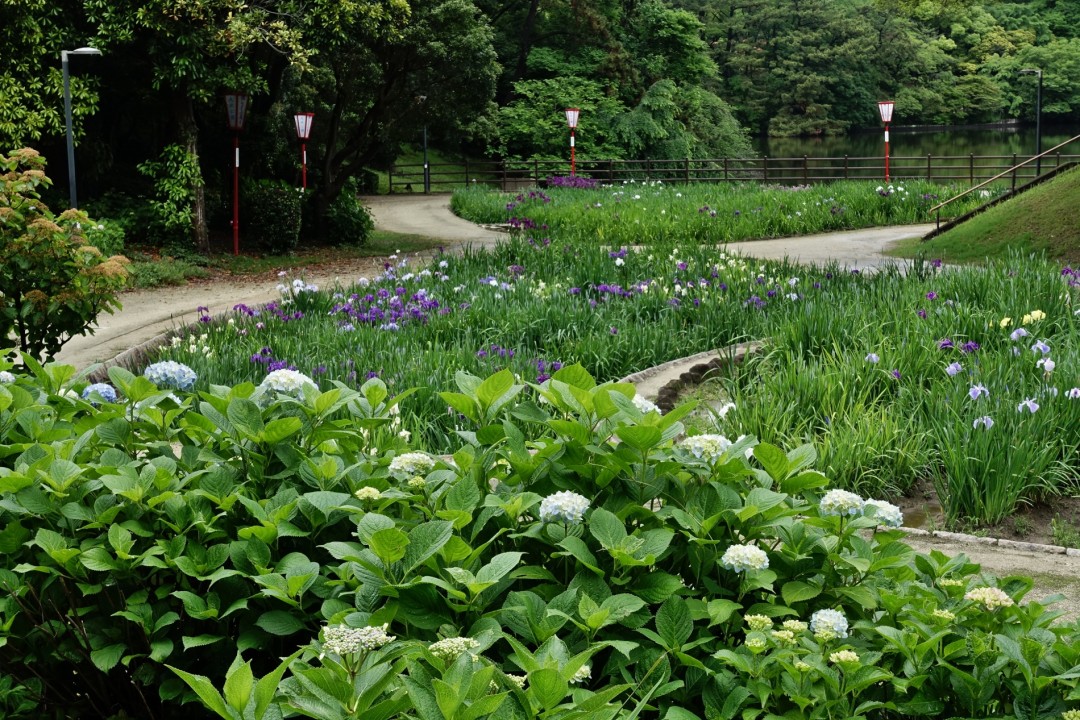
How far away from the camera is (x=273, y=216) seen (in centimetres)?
1844

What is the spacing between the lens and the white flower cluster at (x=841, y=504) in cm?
224

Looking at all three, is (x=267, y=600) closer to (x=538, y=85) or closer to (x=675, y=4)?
(x=538, y=85)

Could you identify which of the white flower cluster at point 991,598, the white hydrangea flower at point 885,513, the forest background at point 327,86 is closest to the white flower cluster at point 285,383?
the white hydrangea flower at point 885,513

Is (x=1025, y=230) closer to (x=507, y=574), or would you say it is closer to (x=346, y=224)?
(x=346, y=224)

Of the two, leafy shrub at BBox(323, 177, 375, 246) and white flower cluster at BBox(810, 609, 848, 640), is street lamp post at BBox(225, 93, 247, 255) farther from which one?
white flower cluster at BBox(810, 609, 848, 640)

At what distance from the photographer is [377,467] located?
8.71 ft

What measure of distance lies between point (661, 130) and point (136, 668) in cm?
4052

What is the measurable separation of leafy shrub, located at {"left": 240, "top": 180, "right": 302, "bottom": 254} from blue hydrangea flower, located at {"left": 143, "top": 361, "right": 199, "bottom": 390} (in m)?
15.4

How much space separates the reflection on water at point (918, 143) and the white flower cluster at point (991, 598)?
52.4m

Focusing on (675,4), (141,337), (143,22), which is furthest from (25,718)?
(675,4)

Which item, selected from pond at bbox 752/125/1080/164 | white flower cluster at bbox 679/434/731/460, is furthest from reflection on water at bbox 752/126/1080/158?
white flower cluster at bbox 679/434/731/460

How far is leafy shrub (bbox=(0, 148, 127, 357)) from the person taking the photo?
6.32m

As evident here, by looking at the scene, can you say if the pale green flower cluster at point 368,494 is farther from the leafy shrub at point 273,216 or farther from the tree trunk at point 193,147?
the leafy shrub at point 273,216

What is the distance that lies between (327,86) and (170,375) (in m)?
20.7
